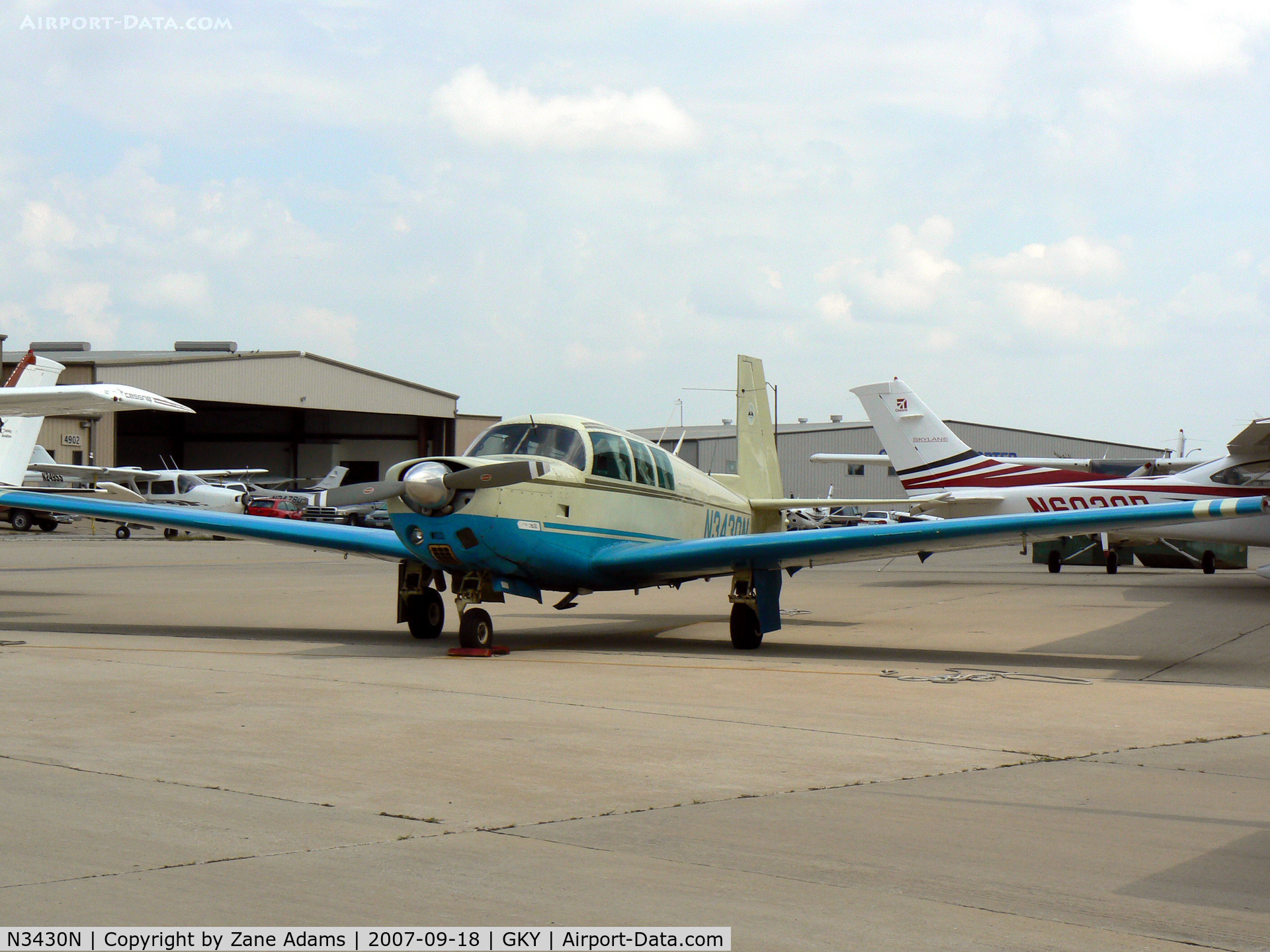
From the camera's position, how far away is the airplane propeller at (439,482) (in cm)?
1084

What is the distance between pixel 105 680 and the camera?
29.7 feet

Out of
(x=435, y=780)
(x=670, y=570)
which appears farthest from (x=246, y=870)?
(x=670, y=570)

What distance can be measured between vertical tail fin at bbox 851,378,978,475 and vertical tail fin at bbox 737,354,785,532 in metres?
10.5

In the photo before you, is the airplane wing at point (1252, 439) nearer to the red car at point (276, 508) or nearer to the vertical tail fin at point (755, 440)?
the vertical tail fin at point (755, 440)

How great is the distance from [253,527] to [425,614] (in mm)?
2331

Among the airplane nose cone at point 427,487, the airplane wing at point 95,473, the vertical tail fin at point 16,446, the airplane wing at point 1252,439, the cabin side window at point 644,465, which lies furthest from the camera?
the airplane wing at point 95,473

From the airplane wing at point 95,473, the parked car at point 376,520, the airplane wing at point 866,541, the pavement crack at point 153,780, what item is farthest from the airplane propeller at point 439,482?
the parked car at point 376,520

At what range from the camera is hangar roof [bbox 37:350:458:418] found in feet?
189

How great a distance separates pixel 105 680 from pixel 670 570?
560 cm

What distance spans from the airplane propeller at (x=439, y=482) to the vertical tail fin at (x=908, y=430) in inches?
670

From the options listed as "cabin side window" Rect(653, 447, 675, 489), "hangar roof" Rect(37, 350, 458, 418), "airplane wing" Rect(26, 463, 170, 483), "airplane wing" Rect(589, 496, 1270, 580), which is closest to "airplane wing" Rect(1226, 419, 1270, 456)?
"airplane wing" Rect(589, 496, 1270, 580)

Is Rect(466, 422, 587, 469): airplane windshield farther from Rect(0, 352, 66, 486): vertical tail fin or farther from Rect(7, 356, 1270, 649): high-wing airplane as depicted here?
Rect(0, 352, 66, 486): vertical tail fin

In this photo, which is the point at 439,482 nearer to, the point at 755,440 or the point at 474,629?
the point at 474,629

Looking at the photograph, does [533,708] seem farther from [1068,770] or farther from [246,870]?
[246,870]
